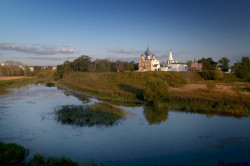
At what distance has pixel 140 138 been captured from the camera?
13844 mm

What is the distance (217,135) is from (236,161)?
407 cm

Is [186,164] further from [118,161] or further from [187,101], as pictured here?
[187,101]

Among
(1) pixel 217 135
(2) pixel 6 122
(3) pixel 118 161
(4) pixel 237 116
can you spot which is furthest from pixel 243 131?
(2) pixel 6 122

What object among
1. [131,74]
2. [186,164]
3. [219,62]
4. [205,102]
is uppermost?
[219,62]

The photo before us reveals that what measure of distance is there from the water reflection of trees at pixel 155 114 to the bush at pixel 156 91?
1.70m

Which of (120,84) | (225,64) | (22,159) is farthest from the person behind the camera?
(225,64)

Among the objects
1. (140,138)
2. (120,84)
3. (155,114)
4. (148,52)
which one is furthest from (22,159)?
(148,52)

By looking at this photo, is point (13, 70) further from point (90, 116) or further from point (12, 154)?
point (12, 154)

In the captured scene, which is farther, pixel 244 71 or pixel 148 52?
pixel 148 52

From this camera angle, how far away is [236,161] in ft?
34.6

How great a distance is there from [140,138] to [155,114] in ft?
23.2

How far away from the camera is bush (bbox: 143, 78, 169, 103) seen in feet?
83.0

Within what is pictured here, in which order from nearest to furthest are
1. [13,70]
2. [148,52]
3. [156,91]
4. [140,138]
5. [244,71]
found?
[140,138]
[156,91]
[244,71]
[13,70]
[148,52]

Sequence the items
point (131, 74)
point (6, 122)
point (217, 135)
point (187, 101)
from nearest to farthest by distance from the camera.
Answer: point (217, 135)
point (6, 122)
point (187, 101)
point (131, 74)
